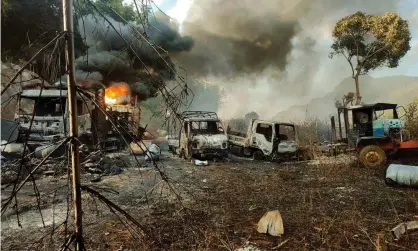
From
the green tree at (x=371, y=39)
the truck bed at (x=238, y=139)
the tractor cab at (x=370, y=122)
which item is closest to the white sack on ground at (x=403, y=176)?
the tractor cab at (x=370, y=122)

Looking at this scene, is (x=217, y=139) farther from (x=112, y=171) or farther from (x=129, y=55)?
(x=129, y=55)

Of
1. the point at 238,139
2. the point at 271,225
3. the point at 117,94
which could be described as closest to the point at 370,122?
the point at 238,139

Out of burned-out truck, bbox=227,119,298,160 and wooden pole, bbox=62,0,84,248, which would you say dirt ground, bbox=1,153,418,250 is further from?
burned-out truck, bbox=227,119,298,160

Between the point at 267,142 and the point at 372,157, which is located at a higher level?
the point at 267,142

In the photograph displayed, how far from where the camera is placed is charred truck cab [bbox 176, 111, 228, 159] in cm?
1312

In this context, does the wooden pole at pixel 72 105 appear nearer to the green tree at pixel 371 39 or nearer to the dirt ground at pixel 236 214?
the dirt ground at pixel 236 214

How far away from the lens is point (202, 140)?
517 inches

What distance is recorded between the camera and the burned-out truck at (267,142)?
46.4 ft

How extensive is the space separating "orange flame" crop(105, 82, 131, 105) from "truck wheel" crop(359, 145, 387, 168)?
536 inches

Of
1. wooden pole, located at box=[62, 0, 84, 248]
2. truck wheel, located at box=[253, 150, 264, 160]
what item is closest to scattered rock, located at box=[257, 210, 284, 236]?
wooden pole, located at box=[62, 0, 84, 248]

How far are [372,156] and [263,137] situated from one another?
4.86 metres

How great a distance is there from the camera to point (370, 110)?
1284 centimetres

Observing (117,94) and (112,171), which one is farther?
(117,94)

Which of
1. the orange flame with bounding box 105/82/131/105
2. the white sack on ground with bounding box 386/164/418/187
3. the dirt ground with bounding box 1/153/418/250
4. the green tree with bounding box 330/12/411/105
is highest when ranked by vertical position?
the green tree with bounding box 330/12/411/105
